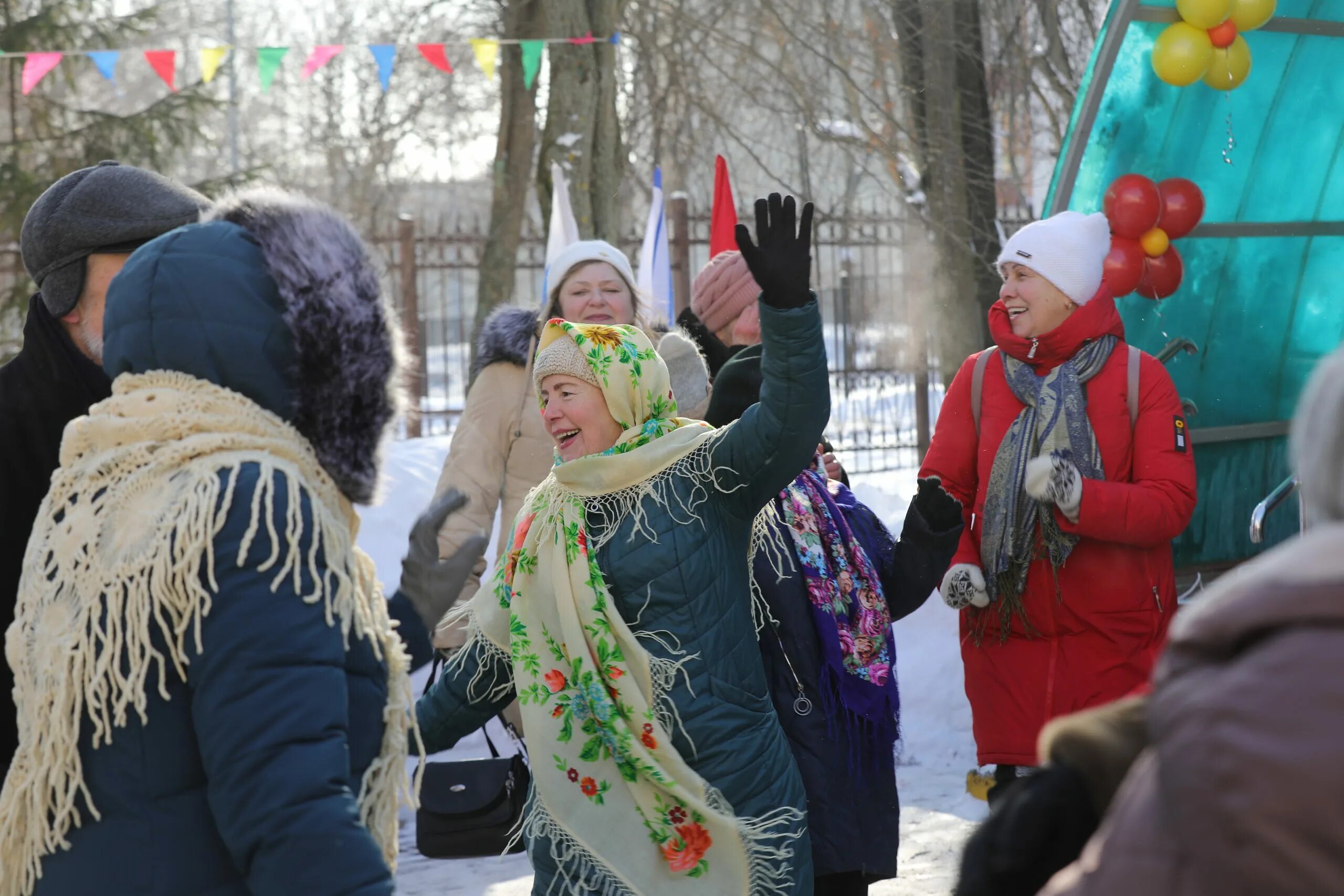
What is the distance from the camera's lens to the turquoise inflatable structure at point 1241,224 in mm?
5539

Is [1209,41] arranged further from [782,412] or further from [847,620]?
[782,412]

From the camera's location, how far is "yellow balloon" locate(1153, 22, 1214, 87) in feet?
17.2

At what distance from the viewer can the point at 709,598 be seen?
2.97 meters

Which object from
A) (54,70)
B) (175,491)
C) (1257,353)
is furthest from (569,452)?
(54,70)

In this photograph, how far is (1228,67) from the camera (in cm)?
533

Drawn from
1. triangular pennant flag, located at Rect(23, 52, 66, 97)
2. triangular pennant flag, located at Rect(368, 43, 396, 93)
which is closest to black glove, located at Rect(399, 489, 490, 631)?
triangular pennant flag, located at Rect(368, 43, 396, 93)

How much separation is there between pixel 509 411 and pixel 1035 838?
3.72 metres

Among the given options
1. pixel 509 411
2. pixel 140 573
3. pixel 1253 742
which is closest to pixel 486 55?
pixel 509 411

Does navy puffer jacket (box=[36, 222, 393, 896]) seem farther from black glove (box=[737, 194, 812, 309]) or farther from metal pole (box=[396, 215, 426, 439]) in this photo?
metal pole (box=[396, 215, 426, 439])

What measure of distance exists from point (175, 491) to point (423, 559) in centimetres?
40

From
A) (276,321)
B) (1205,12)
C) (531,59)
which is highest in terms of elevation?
(531,59)

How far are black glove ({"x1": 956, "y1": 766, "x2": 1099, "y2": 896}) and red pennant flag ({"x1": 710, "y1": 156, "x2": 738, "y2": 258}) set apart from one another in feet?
16.0

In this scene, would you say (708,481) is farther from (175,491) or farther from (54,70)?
(54,70)

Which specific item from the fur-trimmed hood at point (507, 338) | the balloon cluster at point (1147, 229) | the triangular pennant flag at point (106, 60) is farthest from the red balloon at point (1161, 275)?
the triangular pennant flag at point (106, 60)
